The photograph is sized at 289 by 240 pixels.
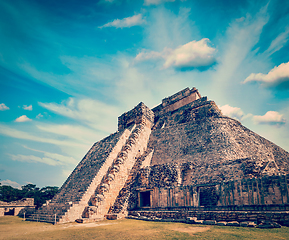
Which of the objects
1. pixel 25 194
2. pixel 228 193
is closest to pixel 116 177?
pixel 228 193

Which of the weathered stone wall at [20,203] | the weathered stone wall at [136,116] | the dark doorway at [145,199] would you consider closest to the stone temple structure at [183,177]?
the dark doorway at [145,199]

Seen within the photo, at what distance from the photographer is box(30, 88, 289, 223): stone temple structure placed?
8336mm

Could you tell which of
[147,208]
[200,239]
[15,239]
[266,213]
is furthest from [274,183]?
[15,239]

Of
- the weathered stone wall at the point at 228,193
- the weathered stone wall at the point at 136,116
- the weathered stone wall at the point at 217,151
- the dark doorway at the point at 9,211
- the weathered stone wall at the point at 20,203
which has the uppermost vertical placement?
the weathered stone wall at the point at 136,116

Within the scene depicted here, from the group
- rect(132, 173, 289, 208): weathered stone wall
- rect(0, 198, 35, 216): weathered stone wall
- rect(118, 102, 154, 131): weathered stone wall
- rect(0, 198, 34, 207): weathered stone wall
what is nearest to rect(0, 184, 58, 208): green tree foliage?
rect(0, 198, 34, 207): weathered stone wall

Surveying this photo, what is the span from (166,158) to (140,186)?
380 cm

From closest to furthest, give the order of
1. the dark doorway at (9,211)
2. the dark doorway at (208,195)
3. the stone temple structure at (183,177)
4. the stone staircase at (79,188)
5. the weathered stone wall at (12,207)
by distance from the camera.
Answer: the stone temple structure at (183,177) → the stone staircase at (79,188) → the dark doorway at (208,195) → the weathered stone wall at (12,207) → the dark doorway at (9,211)

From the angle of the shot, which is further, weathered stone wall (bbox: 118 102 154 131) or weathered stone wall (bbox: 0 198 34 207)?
weathered stone wall (bbox: 118 102 154 131)

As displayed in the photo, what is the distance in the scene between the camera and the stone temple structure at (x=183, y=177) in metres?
8.34

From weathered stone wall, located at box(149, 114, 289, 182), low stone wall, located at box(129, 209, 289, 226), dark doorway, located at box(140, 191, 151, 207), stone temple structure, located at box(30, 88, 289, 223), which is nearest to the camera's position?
low stone wall, located at box(129, 209, 289, 226)

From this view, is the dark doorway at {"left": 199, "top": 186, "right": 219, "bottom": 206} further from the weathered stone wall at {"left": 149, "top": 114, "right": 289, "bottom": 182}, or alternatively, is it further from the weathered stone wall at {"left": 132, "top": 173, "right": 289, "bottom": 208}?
the weathered stone wall at {"left": 149, "top": 114, "right": 289, "bottom": 182}

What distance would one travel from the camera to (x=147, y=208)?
11.8m

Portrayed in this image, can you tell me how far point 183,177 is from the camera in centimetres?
1231

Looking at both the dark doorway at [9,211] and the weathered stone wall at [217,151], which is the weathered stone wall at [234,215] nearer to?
the weathered stone wall at [217,151]
